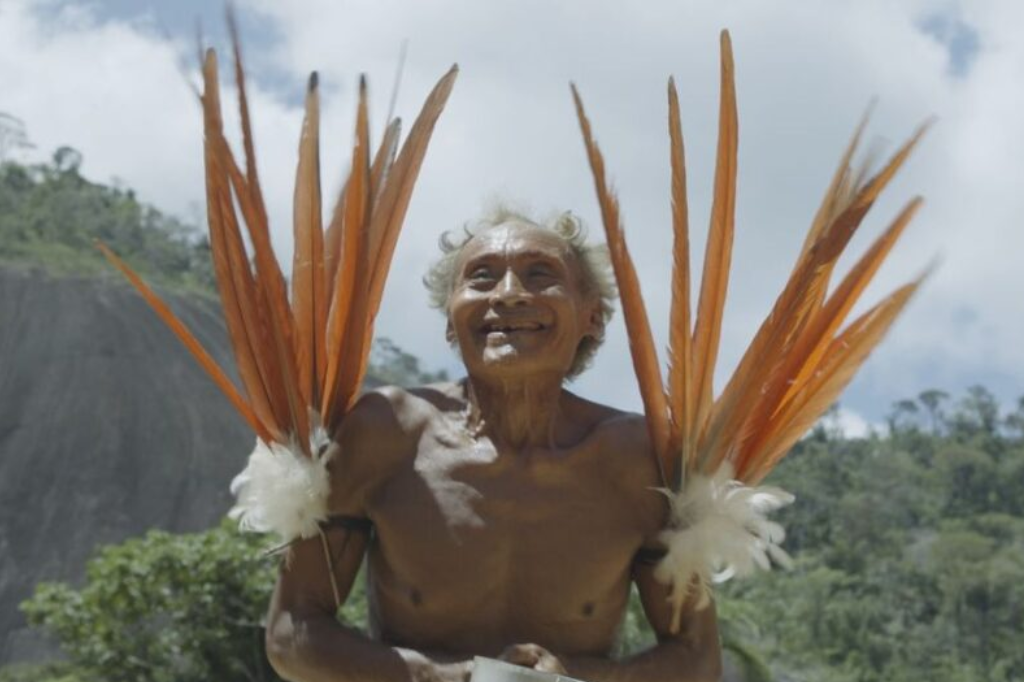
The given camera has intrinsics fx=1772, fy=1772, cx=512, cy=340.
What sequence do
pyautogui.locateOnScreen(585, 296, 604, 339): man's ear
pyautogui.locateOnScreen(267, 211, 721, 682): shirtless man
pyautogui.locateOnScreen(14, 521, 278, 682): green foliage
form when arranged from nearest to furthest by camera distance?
pyautogui.locateOnScreen(267, 211, 721, 682): shirtless man
pyautogui.locateOnScreen(585, 296, 604, 339): man's ear
pyautogui.locateOnScreen(14, 521, 278, 682): green foliage

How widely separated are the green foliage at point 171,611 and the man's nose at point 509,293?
1442 centimetres

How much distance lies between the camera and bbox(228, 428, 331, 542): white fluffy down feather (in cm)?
363

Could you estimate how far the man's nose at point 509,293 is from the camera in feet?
12.1

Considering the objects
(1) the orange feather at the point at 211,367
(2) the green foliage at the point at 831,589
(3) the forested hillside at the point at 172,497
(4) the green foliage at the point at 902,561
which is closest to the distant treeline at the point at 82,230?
(3) the forested hillside at the point at 172,497

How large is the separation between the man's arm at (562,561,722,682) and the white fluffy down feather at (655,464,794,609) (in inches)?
1.9

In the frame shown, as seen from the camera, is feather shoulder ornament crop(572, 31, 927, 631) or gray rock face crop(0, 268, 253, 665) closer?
feather shoulder ornament crop(572, 31, 927, 631)

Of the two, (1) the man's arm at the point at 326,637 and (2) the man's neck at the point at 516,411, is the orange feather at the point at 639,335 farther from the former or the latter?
(1) the man's arm at the point at 326,637

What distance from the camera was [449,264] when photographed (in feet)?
12.9

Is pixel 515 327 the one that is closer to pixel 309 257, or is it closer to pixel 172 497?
pixel 309 257

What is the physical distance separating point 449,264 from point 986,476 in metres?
56.6

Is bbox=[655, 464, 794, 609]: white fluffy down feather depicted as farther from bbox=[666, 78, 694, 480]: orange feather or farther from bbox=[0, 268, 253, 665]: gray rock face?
bbox=[0, 268, 253, 665]: gray rock face


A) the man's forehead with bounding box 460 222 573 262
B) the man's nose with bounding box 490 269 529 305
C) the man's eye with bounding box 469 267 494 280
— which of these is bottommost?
the man's nose with bounding box 490 269 529 305

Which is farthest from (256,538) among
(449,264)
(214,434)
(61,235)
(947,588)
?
(61,235)

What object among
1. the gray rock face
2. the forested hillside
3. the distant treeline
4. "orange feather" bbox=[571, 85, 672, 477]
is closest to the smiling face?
"orange feather" bbox=[571, 85, 672, 477]
